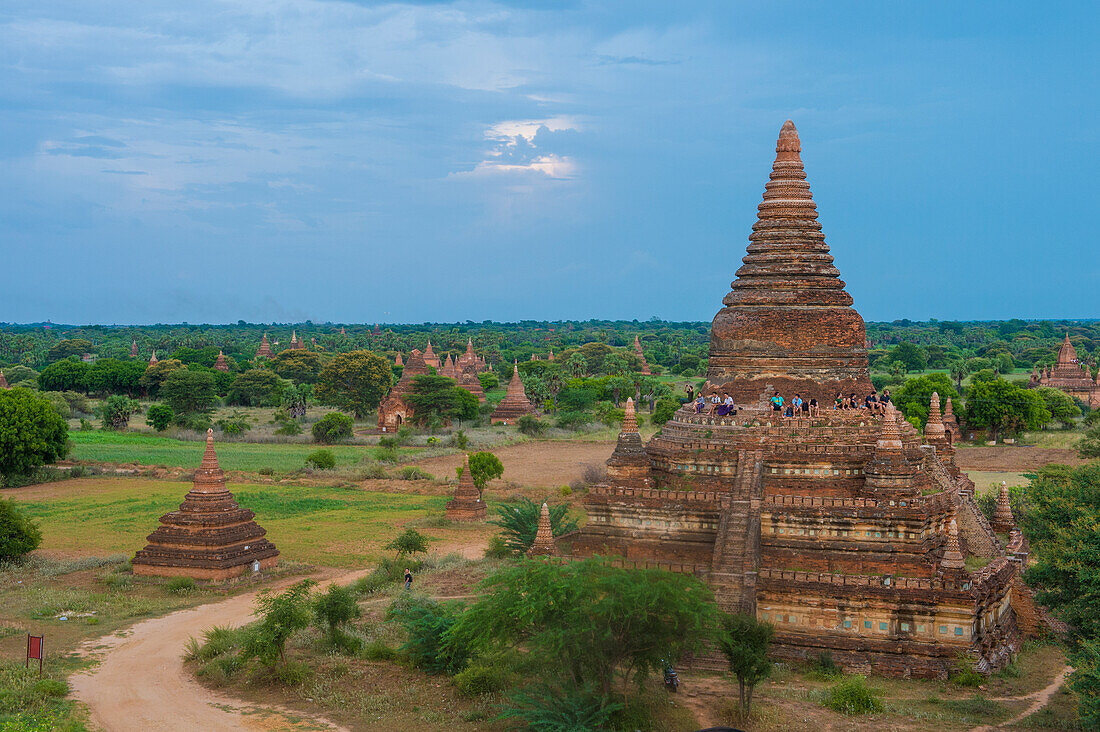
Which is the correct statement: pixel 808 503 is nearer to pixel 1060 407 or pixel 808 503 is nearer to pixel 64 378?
pixel 1060 407

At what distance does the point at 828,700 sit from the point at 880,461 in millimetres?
6264

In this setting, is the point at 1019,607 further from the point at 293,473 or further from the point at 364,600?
the point at 293,473

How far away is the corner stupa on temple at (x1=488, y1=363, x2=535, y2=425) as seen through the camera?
253 feet

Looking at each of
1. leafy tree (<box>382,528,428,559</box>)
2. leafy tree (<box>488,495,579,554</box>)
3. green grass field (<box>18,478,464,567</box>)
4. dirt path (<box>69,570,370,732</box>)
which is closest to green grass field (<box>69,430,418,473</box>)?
green grass field (<box>18,478,464,567</box>)

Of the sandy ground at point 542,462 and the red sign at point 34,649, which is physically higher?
the sandy ground at point 542,462

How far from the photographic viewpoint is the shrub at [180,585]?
94.2 feet

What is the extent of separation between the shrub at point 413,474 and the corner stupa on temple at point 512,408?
76.7 feet

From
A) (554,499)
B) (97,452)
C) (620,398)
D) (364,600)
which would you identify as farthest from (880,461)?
(620,398)

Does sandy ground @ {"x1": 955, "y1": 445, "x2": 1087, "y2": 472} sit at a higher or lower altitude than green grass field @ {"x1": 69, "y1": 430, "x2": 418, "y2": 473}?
higher

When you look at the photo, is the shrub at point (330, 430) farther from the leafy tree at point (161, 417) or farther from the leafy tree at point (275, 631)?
the leafy tree at point (275, 631)

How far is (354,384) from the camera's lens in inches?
3290

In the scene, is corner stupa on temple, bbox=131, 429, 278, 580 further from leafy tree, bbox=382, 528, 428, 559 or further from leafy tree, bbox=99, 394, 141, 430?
leafy tree, bbox=99, 394, 141, 430

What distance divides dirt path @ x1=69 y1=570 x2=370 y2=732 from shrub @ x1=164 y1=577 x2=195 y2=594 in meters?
3.50

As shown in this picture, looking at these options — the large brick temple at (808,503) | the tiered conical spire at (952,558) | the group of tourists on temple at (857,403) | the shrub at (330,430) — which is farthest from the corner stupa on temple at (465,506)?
the shrub at (330,430)
